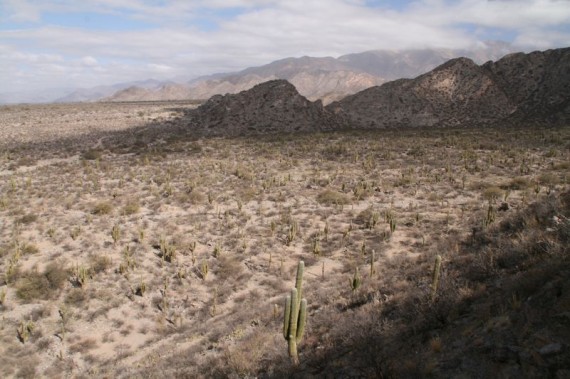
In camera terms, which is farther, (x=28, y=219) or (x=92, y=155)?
(x=92, y=155)

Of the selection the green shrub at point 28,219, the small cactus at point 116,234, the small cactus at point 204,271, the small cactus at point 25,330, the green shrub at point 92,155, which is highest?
the green shrub at point 92,155

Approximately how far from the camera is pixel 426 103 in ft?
142

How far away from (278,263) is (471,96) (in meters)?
39.9

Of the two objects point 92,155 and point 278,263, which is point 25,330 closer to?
point 278,263

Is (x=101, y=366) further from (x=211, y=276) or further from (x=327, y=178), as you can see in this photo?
(x=327, y=178)

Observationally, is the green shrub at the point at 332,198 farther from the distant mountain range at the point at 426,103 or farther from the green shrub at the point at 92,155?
the distant mountain range at the point at 426,103

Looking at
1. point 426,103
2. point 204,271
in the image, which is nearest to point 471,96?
point 426,103

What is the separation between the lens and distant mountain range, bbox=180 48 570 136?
39500mm

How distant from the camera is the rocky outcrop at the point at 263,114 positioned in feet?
128

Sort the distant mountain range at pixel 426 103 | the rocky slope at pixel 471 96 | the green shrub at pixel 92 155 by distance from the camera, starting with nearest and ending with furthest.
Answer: the green shrub at pixel 92 155
the distant mountain range at pixel 426 103
the rocky slope at pixel 471 96

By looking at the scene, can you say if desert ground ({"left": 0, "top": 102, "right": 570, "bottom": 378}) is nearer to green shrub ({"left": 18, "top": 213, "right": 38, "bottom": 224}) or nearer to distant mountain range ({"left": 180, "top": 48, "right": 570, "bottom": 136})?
green shrub ({"left": 18, "top": 213, "right": 38, "bottom": 224})

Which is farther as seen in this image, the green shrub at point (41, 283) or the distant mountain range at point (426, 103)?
the distant mountain range at point (426, 103)

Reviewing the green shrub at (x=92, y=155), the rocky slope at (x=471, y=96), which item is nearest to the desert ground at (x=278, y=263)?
the green shrub at (x=92, y=155)

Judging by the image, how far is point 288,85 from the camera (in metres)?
43.2
